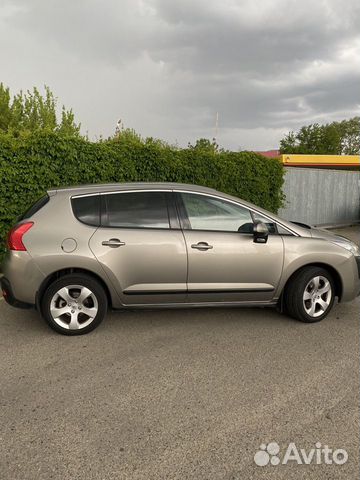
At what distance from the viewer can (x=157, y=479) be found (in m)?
1.85

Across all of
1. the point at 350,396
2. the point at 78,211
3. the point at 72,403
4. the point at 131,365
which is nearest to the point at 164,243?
the point at 78,211

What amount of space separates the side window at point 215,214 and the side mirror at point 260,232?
11cm

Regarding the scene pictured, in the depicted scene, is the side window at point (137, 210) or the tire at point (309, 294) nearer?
the side window at point (137, 210)

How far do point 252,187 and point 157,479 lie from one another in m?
7.84

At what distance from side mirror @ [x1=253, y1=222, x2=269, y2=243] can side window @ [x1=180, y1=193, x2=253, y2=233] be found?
0.11 metres

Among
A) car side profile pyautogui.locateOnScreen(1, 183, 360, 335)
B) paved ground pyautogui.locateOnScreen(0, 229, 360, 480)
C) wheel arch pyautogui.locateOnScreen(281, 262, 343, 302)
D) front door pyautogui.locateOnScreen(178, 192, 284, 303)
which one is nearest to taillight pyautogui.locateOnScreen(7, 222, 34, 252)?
car side profile pyautogui.locateOnScreen(1, 183, 360, 335)

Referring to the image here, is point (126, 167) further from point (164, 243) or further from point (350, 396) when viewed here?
point (350, 396)

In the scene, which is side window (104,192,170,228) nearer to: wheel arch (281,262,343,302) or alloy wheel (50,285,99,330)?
alloy wheel (50,285,99,330)

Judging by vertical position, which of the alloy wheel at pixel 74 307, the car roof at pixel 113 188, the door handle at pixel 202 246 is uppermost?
the car roof at pixel 113 188

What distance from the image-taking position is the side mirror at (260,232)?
363 cm

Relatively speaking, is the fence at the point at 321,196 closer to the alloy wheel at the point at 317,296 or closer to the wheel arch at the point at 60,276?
the alloy wheel at the point at 317,296

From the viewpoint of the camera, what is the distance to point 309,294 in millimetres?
3891

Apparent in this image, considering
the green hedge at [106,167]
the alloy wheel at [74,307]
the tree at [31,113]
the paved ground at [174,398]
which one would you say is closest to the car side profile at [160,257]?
the alloy wheel at [74,307]

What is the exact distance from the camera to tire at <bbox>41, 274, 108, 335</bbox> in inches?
135
